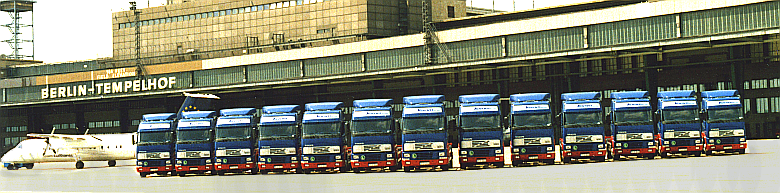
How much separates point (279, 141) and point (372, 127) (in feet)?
18.2

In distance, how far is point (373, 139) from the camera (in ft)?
138

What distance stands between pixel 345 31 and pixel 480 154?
52.7 meters

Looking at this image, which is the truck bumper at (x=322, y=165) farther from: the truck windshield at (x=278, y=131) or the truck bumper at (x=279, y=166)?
the truck windshield at (x=278, y=131)

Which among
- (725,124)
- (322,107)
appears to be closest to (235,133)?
(322,107)

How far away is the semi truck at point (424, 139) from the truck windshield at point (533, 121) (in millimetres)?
4025

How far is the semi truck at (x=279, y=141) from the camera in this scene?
4397cm

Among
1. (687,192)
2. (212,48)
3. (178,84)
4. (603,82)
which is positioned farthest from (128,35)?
(687,192)

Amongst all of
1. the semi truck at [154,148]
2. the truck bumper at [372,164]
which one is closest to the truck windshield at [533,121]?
the truck bumper at [372,164]

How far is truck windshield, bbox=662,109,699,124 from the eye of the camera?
44938mm

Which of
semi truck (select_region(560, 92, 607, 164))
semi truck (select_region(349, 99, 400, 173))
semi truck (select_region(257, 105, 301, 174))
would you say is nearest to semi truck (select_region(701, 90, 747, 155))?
semi truck (select_region(560, 92, 607, 164))

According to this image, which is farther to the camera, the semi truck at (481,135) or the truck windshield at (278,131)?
the truck windshield at (278,131)

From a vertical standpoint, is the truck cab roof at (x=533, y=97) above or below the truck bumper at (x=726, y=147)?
above

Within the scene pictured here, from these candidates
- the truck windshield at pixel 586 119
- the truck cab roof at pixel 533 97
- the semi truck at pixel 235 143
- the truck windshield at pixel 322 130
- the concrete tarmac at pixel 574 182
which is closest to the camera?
the concrete tarmac at pixel 574 182

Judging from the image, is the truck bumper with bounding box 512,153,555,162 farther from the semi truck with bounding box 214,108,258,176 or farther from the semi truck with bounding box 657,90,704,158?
the semi truck with bounding box 214,108,258,176
